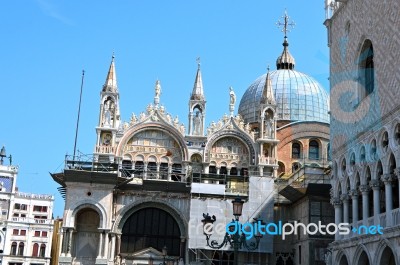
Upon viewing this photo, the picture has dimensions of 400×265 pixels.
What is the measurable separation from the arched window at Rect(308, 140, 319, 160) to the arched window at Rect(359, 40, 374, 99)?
14267 millimetres

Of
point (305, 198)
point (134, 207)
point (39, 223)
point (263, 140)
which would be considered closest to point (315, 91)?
point (263, 140)

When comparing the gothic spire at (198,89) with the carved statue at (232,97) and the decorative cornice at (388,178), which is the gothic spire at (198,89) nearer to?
A: the carved statue at (232,97)

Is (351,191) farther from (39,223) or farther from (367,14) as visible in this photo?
(39,223)

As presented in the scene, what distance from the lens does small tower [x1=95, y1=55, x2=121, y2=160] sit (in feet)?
104

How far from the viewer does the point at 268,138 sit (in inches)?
1298

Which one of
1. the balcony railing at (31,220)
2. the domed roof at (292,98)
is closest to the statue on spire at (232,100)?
the domed roof at (292,98)

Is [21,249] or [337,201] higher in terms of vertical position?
[337,201]

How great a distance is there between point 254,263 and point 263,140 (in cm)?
695

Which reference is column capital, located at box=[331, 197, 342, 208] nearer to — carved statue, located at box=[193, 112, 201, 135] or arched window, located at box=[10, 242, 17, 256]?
carved statue, located at box=[193, 112, 201, 135]

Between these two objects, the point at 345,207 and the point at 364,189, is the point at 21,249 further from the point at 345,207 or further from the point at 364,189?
the point at 364,189

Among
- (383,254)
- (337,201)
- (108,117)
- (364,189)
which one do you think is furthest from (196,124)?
(383,254)

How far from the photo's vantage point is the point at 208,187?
30500 mm

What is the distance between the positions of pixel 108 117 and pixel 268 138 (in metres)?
9.11

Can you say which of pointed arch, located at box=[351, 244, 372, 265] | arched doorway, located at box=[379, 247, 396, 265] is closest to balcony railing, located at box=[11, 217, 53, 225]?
pointed arch, located at box=[351, 244, 372, 265]
